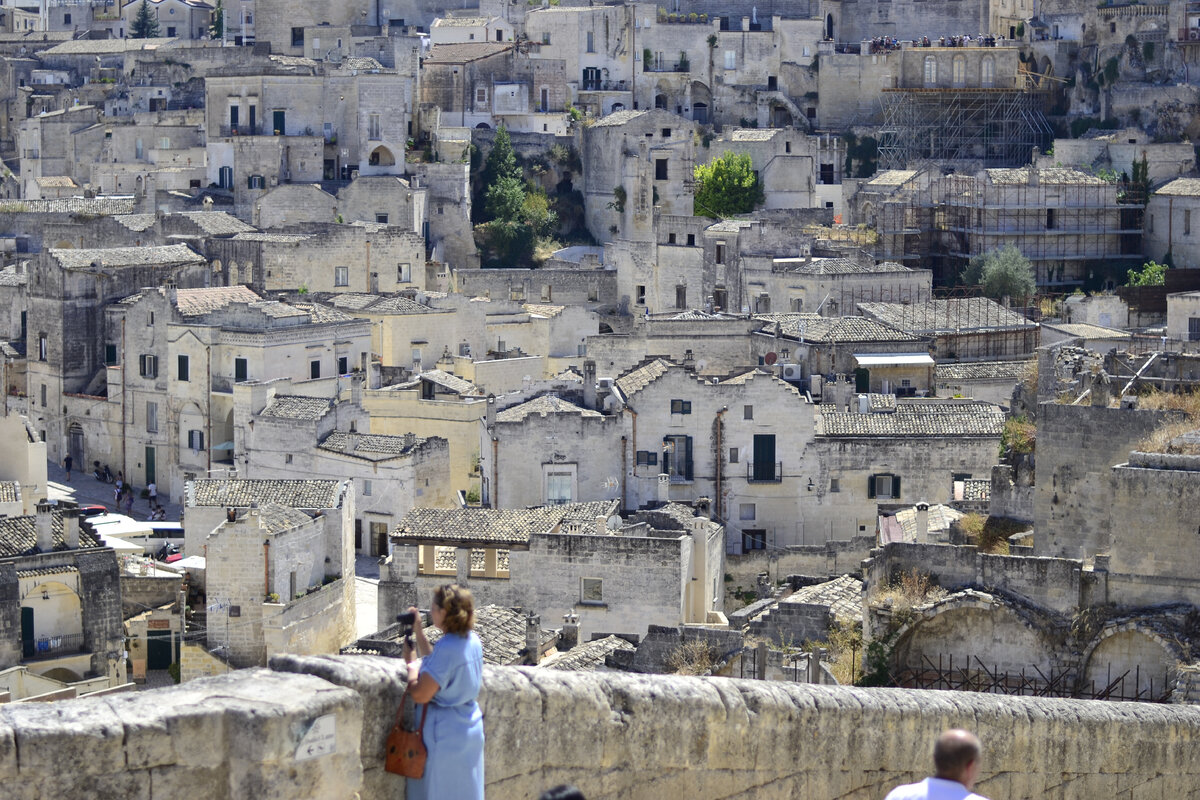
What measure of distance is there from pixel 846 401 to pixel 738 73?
95.7 ft

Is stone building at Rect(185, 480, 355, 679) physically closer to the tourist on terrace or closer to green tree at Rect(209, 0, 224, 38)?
the tourist on terrace

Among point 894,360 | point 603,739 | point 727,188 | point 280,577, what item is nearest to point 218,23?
point 727,188

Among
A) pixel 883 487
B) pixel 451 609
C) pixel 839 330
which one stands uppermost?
pixel 451 609

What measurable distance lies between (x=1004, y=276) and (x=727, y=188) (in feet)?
35.3

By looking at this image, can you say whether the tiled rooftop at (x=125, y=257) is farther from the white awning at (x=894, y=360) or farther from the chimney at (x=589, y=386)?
the white awning at (x=894, y=360)

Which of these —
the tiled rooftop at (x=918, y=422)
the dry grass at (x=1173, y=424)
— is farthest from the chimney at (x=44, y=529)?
the dry grass at (x=1173, y=424)

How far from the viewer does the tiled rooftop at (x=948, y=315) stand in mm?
47281

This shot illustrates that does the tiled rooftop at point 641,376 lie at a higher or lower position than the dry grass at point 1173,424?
lower

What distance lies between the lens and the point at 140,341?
47.4 m

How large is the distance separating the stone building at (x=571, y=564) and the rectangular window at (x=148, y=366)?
49.1 ft

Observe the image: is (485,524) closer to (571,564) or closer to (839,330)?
(571,564)

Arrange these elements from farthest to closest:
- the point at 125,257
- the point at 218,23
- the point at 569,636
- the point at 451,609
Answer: the point at 218,23, the point at 125,257, the point at 569,636, the point at 451,609

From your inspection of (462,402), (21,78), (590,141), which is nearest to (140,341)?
(462,402)

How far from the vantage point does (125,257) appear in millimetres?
50969
